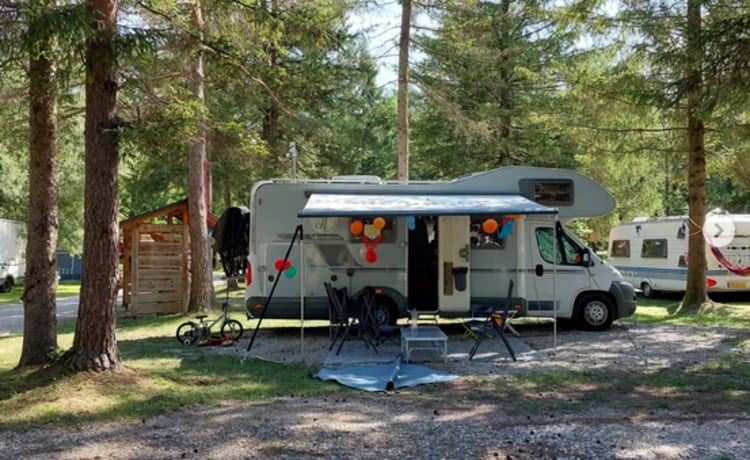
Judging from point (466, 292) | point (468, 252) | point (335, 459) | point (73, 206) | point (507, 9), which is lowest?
point (335, 459)

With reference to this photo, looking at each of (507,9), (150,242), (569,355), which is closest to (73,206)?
(150,242)

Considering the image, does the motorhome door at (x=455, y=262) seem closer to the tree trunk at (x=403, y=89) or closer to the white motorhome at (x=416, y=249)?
the white motorhome at (x=416, y=249)

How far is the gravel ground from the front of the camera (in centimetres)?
422

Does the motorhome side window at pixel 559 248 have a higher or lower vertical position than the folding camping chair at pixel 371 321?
higher

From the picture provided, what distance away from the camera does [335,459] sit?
4113 mm

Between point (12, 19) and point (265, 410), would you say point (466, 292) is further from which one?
point (12, 19)

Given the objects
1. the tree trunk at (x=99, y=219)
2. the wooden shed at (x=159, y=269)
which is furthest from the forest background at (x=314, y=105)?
the wooden shed at (x=159, y=269)

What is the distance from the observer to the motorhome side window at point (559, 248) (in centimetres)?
988

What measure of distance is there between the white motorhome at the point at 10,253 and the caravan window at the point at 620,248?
20.7 m

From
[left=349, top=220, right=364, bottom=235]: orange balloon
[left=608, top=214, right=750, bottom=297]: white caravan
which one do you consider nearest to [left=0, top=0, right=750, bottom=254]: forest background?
[left=608, top=214, right=750, bottom=297]: white caravan

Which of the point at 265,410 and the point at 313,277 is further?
the point at 313,277

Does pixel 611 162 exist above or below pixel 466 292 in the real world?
above

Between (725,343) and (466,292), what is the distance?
3829 mm

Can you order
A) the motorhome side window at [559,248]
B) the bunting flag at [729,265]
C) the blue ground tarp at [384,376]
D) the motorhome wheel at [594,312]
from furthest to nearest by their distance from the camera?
the bunting flag at [729,265], the motorhome wheel at [594,312], the motorhome side window at [559,248], the blue ground tarp at [384,376]
